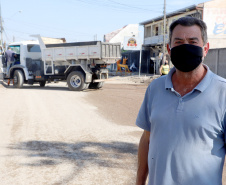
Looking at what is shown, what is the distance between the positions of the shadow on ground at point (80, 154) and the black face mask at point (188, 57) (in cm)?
271

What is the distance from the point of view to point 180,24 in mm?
1746

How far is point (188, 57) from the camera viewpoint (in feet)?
5.59

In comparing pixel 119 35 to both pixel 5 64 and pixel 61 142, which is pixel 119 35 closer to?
pixel 5 64

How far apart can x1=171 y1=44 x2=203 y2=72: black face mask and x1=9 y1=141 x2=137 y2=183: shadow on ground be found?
271 cm

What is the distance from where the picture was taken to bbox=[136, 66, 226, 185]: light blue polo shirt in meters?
1.58

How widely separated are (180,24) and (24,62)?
595 inches

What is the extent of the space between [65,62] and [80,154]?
35.3 ft

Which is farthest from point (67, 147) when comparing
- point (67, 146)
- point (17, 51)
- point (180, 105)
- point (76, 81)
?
point (17, 51)

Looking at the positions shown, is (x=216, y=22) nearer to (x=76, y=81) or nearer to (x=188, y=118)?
(x=76, y=81)

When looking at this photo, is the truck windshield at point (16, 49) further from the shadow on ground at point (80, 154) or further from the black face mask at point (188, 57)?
the black face mask at point (188, 57)

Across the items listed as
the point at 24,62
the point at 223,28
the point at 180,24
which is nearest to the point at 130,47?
the point at 223,28

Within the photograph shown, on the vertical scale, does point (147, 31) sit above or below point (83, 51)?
above

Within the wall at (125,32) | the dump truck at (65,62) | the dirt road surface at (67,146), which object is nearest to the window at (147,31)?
the wall at (125,32)

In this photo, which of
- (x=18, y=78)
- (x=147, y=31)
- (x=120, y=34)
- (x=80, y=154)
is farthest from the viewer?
(x=120, y=34)
